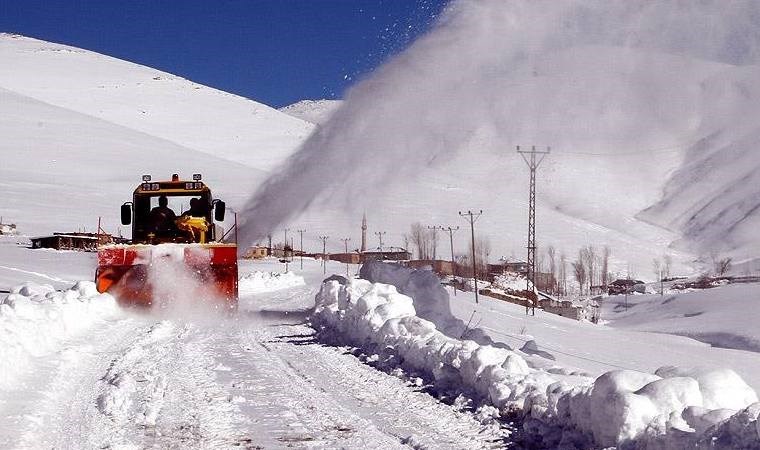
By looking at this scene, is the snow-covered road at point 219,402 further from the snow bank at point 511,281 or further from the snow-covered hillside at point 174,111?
the snow-covered hillside at point 174,111

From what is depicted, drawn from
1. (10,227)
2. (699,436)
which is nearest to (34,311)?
(699,436)

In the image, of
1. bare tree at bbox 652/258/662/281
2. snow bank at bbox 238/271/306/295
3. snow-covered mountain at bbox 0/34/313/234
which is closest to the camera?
snow bank at bbox 238/271/306/295

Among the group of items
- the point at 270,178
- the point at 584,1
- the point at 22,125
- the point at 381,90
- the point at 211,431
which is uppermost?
the point at 22,125

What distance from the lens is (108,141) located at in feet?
493

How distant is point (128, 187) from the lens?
120250 mm

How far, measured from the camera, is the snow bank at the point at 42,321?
371 inches

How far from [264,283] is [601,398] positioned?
2888 centimetres

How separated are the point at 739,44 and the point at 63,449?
31.3 meters

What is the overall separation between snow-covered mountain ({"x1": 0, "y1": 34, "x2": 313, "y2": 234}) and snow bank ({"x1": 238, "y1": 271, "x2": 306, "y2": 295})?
55.7m

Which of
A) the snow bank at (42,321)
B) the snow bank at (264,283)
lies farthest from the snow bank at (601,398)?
the snow bank at (264,283)

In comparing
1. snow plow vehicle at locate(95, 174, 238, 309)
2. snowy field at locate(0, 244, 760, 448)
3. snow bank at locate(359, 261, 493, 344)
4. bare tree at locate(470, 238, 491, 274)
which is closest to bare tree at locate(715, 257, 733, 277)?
bare tree at locate(470, 238, 491, 274)

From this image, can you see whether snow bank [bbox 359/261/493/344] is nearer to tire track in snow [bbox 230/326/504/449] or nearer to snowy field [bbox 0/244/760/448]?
snowy field [bbox 0/244/760/448]

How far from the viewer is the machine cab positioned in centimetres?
1814

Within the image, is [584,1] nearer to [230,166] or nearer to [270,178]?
[270,178]
